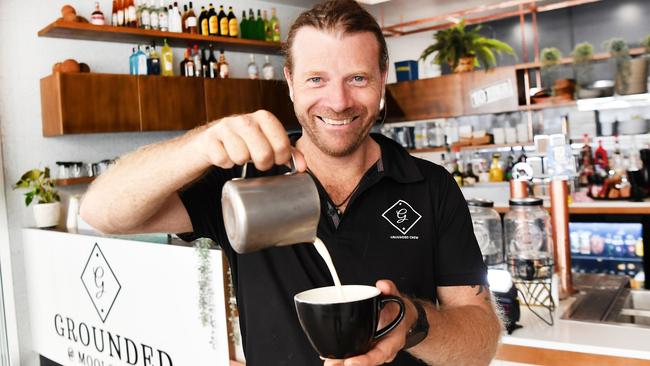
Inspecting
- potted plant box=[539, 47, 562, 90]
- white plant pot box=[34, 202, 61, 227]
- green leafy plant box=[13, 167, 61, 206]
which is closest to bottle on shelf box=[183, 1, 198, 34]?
green leafy plant box=[13, 167, 61, 206]

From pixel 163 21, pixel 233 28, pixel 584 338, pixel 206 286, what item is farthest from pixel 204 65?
pixel 584 338

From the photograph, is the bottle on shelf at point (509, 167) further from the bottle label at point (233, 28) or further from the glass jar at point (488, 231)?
the glass jar at point (488, 231)

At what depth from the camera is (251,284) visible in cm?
131

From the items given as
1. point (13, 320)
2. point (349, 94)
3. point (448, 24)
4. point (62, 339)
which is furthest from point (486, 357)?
point (448, 24)

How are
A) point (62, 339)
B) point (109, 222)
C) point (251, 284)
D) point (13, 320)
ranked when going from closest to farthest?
point (109, 222)
point (251, 284)
point (62, 339)
point (13, 320)

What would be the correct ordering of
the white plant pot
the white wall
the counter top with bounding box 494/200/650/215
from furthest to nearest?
the white wall, the white plant pot, the counter top with bounding box 494/200/650/215

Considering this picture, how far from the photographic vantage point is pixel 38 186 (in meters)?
4.34

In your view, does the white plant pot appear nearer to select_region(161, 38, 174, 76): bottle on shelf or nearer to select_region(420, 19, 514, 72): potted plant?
select_region(161, 38, 174, 76): bottle on shelf

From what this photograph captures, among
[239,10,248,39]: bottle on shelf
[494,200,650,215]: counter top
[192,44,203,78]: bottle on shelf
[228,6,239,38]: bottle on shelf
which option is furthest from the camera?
[239,10,248,39]: bottle on shelf

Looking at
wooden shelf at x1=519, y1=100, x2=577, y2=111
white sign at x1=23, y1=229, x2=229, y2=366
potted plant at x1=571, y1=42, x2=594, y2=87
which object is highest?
potted plant at x1=571, y1=42, x2=594, y2=87

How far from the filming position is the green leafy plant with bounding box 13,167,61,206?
4.27 meters

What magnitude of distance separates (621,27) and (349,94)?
20.2 ft

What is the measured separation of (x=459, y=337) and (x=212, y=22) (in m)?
4.67

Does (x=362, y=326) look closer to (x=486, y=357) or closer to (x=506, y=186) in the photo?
(x=486, y=357)
